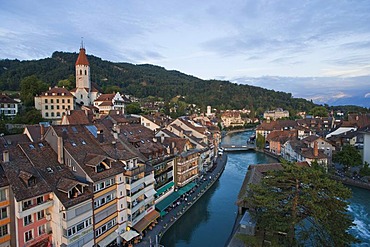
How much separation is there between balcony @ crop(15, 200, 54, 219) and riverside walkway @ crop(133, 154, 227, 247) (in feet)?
25.5

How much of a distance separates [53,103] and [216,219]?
38.5 meters

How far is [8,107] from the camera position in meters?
47.0

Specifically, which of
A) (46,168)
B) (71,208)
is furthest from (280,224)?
(46,168)

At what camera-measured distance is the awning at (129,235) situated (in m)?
19.5

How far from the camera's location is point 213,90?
568 feet

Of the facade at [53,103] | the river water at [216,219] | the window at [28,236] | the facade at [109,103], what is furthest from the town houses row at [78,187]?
the facade at [109,103]

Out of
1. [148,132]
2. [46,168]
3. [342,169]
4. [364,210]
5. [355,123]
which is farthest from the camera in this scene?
[355,123]

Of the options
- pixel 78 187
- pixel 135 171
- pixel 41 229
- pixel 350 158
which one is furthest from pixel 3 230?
pixel 350 158

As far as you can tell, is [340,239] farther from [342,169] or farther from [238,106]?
[238,106]

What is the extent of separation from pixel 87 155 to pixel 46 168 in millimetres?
2859

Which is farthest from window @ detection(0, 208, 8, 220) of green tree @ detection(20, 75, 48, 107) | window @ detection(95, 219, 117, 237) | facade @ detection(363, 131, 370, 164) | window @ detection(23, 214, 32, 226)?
facade @ detection(363, 131, 370, 164)

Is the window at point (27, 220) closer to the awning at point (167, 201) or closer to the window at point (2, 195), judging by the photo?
the window at point (2, 195)

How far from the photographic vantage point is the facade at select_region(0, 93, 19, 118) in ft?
152

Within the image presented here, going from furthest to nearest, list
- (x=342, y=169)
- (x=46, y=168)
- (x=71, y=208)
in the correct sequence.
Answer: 1. (x=342, y=169)
2. (x=46, y=168)
3. (x=71, y=208)
